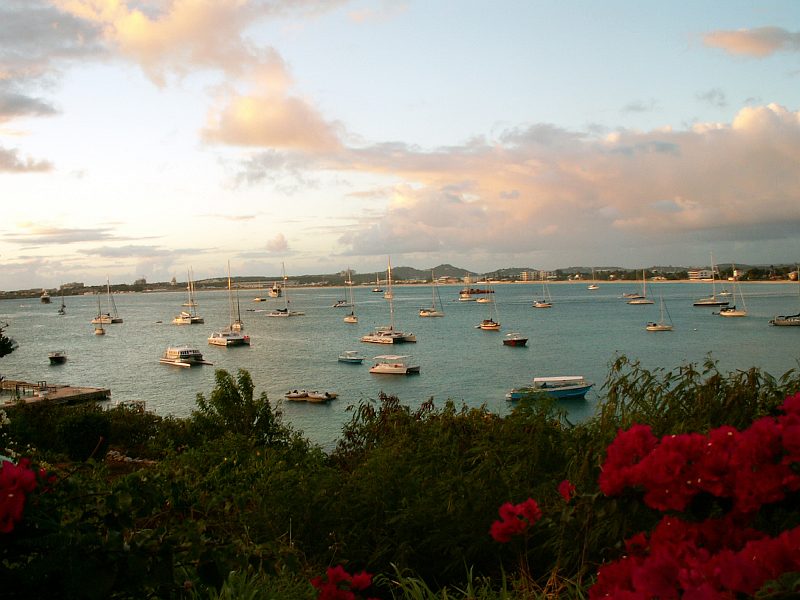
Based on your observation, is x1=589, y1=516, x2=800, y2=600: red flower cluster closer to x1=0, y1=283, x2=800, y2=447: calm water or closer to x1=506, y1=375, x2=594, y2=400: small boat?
x1=0, y1=283, x2=800, y2=447: calm water

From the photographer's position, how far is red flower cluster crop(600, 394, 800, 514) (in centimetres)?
209

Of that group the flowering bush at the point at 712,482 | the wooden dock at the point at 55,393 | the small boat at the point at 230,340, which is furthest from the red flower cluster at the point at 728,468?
the small boat at the point at 230,340

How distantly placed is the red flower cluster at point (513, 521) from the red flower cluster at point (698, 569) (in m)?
0.78

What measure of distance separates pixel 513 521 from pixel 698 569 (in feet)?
4.23

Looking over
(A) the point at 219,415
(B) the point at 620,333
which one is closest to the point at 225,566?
(A) the point at 219,415

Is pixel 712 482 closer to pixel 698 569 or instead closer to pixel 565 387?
pixel 698 569

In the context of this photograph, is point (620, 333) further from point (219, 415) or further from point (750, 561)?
point (750, 561)

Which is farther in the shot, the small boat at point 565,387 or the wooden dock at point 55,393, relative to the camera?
the wooden dock at point 55,393

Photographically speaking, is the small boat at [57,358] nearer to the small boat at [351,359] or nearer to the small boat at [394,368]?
the small boat at [351,359]

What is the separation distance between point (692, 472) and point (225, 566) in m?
1.70

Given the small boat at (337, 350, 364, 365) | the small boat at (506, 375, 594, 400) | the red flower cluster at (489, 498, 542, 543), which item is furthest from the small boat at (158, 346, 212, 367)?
the red flower cluster at (489, 498, 542, 543)

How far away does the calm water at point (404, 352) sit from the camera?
38.1 meters

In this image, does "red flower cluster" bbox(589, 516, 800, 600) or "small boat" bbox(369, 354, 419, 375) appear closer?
"red flower cluster" bbox(589, 516, 800, 600)

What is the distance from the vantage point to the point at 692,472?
2.17 metres
